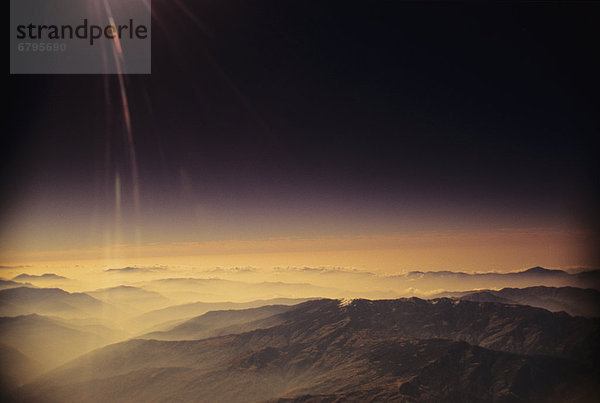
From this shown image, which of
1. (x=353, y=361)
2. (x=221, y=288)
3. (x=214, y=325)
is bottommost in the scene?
(x=353, y=361)

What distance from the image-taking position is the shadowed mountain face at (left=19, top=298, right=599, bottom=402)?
5256 cm

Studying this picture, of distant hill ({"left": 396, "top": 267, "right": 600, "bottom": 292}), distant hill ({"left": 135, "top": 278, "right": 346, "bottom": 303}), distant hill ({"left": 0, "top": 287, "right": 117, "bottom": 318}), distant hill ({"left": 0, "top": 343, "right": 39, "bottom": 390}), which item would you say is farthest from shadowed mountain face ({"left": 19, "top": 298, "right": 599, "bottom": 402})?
distant hill ({"left": 396, "top": 267, "right": 600, "bottom": 292})

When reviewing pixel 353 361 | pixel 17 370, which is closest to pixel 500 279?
pixel 17 370

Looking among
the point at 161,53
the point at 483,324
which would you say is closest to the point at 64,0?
the point at 161,53

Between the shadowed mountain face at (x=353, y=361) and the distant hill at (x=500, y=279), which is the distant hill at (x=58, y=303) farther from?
the distant hill at (x=500, y=279)

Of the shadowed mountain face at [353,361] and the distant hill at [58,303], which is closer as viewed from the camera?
the distant hill at [58,303]

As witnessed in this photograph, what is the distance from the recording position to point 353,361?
6831 cm

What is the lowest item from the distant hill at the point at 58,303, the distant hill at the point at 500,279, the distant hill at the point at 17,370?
the distant hill at the point at 17,370

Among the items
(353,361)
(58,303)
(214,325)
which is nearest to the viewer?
(58,303)

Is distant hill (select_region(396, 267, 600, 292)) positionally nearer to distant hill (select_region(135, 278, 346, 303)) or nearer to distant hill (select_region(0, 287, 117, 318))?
distant hill (select_region(135, 278, 346, 303))

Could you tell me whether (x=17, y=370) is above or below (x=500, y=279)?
below

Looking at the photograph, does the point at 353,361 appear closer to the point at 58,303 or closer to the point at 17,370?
the point at 58,303

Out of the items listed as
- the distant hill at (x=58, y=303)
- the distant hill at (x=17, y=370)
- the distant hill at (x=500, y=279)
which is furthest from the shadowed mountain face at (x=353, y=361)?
the distant hill at (x=500, y=279)

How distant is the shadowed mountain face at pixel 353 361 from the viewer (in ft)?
172
